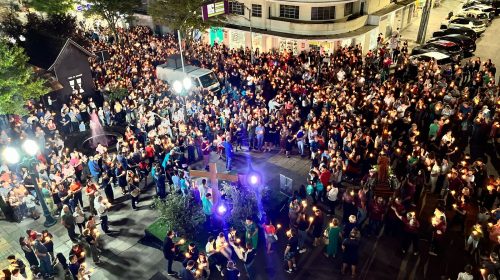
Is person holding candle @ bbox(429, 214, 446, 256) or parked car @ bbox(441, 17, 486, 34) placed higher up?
parked car @ bbox(441, 17, 486, 34)

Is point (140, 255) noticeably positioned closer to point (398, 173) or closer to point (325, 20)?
point (398, 173)

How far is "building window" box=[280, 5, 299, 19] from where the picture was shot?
29.6 m

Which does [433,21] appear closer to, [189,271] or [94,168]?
[94,168]

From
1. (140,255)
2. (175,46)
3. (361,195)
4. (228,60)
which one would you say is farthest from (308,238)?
(175,46)

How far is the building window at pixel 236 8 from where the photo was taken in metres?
32.2

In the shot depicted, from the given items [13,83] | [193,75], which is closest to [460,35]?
[193,75]

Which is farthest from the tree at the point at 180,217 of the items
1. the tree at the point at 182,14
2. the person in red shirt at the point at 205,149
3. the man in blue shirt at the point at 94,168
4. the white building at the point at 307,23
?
the white building at the point at 307,23

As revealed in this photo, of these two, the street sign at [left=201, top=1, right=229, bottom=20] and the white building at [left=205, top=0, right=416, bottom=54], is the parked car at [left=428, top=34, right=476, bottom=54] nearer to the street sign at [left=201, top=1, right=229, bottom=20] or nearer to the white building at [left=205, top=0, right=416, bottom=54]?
the white building at [left=205, top=0, right=416, bottom=54]

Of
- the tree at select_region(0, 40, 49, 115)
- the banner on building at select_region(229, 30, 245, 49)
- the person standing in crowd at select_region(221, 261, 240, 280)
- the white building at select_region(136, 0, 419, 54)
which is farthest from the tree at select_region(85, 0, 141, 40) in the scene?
the person standing in crowd at select_region(221, 261, 240, 280)

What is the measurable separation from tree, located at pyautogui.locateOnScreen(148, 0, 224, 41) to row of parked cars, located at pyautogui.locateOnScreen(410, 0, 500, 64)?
15608mm

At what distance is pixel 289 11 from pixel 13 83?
20.1m

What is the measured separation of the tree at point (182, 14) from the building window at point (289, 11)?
16.1 ft

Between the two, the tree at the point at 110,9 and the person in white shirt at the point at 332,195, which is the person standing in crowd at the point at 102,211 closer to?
the person in white shirt at the point at 332,195

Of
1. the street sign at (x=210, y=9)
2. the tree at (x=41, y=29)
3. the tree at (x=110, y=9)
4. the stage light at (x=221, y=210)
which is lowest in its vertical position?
the stage light at (x=221, y=210)
